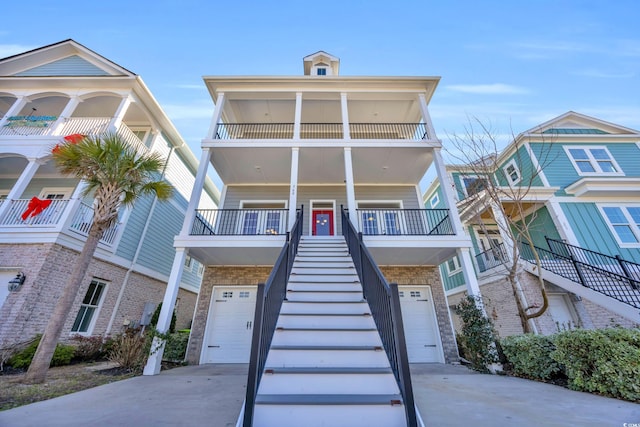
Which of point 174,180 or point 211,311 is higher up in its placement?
point 174,180

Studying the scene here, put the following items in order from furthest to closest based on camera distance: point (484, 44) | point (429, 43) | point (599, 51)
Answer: point (429, 43)
point (484, 44)
point (599, 51)

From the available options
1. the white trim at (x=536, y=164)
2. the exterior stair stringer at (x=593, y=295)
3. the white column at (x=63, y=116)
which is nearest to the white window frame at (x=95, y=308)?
the white column at (x=63, y=116)

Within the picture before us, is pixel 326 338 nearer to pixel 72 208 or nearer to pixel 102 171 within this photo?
pixel 102 171

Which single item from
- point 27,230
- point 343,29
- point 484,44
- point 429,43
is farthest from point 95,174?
point 484,44

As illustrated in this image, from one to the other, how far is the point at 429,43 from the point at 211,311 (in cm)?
1391

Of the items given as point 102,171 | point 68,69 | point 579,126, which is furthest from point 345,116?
point 579,126

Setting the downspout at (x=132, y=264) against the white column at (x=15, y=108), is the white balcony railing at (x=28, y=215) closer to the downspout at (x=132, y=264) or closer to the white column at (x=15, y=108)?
the downspout at (x=132, y=264)

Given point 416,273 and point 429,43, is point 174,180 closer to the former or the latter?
point 416,273

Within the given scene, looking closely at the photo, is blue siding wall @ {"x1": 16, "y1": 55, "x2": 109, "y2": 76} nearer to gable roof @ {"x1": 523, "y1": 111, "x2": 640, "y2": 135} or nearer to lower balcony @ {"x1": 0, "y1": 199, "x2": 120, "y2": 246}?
lower balcony @ {"x1": 0, "y1": 199, "x2": 120, "y2": 246}

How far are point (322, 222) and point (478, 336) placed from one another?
575cm

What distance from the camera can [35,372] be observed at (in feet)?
14.1

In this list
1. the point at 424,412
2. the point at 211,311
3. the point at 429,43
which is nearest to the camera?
the point at 424,412

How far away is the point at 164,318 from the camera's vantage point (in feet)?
18.1

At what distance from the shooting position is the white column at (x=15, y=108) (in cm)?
870
